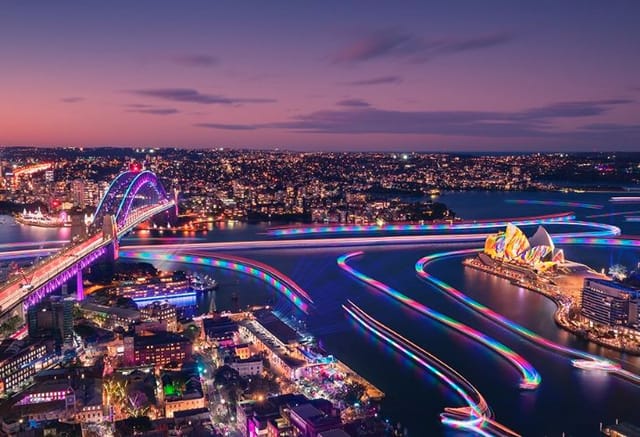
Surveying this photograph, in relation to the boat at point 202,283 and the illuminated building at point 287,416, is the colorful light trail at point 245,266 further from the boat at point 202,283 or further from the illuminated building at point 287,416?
the illuminated building at point 287,416

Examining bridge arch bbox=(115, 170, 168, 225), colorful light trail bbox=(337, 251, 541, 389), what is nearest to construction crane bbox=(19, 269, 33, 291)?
bridge arch bbox=(115, 170, 168, 225)

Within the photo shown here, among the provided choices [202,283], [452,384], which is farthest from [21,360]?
[452,384]

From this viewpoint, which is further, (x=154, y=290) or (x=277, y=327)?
(x=154, y=290)

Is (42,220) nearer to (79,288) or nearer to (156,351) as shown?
(79,288)

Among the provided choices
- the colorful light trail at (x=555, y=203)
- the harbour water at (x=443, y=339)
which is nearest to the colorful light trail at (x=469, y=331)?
the harbour water at (x=443, y=339)

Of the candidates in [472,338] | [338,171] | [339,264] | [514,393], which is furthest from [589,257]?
[338,171]

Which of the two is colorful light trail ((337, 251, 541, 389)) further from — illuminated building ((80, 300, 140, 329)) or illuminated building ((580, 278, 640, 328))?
illuminated building ((80, 300, 140, 329))
